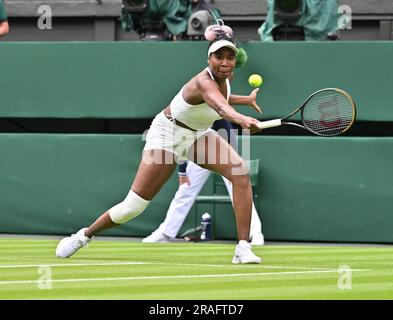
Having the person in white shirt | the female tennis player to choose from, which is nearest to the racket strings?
the female tennis player

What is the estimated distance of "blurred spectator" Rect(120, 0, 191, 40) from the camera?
47.7 ft

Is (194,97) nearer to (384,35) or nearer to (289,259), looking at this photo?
(289,259)

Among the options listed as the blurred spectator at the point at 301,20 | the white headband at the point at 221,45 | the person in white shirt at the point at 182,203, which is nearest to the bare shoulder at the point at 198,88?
the white headband at the point at 221,45

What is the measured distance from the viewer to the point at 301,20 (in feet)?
45.8

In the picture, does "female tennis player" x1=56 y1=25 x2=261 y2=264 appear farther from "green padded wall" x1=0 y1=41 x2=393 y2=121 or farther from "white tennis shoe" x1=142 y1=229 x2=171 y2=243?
"green padded wall" x1=0 y1=41 x2=393 y2=121

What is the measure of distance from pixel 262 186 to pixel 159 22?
10.4ft

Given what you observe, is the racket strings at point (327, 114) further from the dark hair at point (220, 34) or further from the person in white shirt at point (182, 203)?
the person in white shirt at point (182, 203)

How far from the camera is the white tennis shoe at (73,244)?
863cm

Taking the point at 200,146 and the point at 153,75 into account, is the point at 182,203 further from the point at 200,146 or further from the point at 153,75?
the point at 200,146

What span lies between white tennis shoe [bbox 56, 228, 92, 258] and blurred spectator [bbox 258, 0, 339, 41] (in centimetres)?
605

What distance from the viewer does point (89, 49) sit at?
1370 centimetres

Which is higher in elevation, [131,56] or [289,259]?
[131,56]

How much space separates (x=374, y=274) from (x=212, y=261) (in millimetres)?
1721
